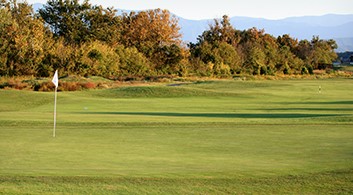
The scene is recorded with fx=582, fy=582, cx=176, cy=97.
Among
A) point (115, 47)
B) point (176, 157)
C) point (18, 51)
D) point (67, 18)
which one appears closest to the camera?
point (176, 157)

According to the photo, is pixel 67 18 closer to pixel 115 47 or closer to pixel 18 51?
pixel 115 47

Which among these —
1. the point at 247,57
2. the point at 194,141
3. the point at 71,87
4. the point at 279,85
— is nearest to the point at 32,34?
the point at 71,87

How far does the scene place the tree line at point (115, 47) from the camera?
60.8 metres

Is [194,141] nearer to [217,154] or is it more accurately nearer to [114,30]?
[217,154]

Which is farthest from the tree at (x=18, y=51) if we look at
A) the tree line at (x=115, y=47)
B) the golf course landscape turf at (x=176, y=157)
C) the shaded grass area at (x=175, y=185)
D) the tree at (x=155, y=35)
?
the shaded grass area at (x=175, y=185)

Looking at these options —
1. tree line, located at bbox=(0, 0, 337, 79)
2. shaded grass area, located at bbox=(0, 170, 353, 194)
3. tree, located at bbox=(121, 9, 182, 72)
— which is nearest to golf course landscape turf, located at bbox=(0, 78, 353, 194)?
shaded grass area, located at bbox=(0, 170, 353, 194)

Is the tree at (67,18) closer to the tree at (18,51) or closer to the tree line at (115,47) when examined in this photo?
the tree line at (115,47)

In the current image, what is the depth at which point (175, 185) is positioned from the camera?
899cm

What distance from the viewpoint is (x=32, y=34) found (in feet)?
210

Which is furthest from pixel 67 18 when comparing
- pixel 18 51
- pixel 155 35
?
pixel 18 51

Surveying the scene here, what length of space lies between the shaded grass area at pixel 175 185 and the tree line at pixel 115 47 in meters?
44.6

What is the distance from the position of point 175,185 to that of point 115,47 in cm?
6359

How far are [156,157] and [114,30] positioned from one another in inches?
2678

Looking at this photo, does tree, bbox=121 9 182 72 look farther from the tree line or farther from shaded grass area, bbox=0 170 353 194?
shaded grass area, bbox=0 170 353 194
